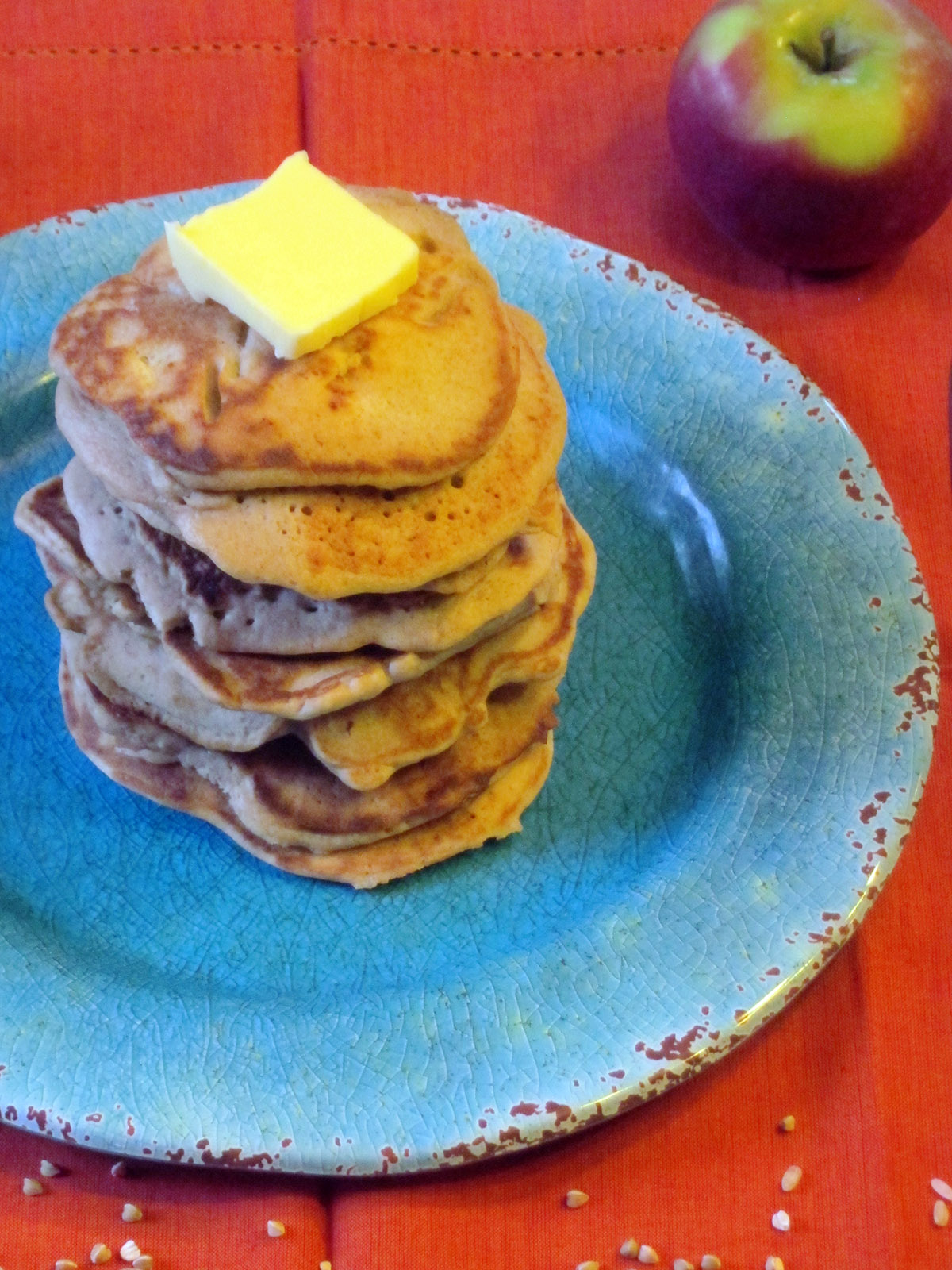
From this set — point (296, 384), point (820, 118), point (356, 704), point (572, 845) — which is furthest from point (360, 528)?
point (820, 118)

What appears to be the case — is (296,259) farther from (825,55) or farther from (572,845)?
(825,55)

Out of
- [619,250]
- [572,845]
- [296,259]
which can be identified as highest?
[619,250]

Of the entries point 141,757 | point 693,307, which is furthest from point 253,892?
point 693,307

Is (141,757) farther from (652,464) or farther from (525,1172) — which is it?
(652,464)

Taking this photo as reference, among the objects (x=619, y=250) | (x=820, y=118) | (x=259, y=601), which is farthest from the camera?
(x=619, y=250)

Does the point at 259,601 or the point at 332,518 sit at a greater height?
the point at 332,518

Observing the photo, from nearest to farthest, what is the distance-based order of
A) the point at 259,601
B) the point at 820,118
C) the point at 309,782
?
the point at 259,601 < the point at 309,782 < the point at 820,118
